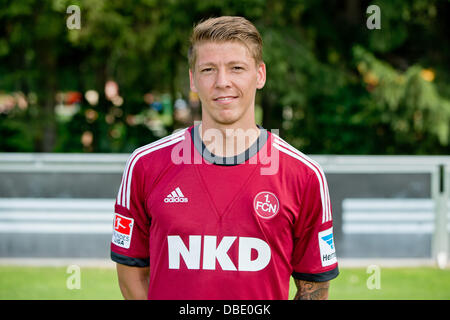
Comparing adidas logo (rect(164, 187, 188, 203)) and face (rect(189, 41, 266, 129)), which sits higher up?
face (rect(189, 41, 266, 129))

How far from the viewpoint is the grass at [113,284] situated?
6.20m

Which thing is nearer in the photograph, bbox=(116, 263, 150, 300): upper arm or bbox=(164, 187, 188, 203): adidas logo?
bbox=(164, 187, 188, 203): adidas logo

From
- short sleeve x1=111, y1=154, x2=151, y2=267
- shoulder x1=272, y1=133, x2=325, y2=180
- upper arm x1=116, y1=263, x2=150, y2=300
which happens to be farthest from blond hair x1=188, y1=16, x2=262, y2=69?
upper arm x1=116, y1=263, x2=150, y2=300

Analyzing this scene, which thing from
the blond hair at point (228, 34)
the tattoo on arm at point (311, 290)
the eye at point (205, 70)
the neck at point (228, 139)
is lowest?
the tattoo on arm at point (311, 290)

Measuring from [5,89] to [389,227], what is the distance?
9546mm

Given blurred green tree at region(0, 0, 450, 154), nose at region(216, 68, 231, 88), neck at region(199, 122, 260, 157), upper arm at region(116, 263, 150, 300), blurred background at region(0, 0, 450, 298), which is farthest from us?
blurred green tree at region(0, 0, 450, 154)

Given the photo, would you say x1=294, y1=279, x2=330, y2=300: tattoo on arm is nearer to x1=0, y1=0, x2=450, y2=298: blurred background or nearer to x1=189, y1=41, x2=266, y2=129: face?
x1=189, y1=41, x2=266, y2=129: face

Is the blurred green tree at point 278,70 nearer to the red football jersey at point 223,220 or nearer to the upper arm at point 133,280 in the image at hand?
the red football jersey at point 223,220

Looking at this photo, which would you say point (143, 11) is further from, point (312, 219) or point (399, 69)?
point (312, 219)

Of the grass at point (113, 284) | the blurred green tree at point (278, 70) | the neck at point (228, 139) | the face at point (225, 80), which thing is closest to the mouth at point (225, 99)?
the face at point (225, 80)

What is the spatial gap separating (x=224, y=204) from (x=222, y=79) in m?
0.55

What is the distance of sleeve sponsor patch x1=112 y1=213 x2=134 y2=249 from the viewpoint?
258 cm

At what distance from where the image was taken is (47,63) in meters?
13.0

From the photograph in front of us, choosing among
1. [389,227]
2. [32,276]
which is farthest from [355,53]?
[32,276]
